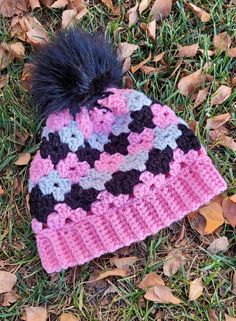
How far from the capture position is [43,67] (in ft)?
4.96

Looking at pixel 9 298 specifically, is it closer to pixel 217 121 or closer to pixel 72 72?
pixel 72 72

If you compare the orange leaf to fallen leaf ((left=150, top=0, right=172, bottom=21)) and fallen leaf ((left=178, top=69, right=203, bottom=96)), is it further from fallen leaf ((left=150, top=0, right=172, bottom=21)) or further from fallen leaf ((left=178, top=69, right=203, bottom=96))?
fallen leaf ((left=150, top=0, right=172, bottom=21))

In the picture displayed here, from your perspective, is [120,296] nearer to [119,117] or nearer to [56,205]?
[56,205]

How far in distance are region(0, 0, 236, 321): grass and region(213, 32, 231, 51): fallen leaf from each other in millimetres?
20

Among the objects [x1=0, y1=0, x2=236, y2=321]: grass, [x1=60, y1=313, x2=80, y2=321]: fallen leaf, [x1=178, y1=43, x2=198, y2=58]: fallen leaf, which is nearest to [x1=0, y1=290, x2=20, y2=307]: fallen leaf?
[x1=0, y1=0, x2=236, y2=321]: grass

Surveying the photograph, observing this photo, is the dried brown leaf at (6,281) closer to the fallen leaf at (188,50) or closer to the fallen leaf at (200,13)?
the fallen leaf at (188,50)

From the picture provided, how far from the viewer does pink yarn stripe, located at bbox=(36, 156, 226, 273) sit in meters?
1.52

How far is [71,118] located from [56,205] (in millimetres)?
211

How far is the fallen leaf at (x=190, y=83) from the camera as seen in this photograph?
166 cm

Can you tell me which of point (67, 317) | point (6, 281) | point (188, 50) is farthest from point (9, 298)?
point (188, 50)

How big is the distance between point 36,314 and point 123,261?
24 cm

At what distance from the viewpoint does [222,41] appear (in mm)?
1708

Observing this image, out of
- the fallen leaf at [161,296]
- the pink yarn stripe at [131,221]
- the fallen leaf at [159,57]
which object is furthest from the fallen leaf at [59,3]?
the fallen leaf at [161,296]

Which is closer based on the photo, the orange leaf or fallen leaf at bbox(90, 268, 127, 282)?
fallen leaf at bbox(90, 268, 127, 282)
